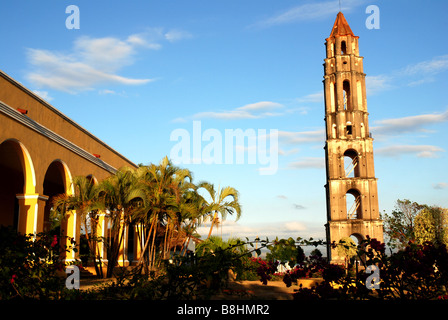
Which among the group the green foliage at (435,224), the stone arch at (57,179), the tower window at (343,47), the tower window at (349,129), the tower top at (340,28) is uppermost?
the tower top at (340,28)

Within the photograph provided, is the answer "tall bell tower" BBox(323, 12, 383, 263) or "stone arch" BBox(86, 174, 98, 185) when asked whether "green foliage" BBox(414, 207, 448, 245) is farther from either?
"stone arch" BBox(86, 174, 98, 185)

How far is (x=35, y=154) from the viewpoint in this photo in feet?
52.5

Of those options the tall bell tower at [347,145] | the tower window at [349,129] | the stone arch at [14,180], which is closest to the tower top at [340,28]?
the tall bell tower at [347,145]

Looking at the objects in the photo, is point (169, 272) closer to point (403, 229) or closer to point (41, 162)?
point (41, 162)

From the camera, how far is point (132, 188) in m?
17.6

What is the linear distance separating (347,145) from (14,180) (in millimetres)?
29455

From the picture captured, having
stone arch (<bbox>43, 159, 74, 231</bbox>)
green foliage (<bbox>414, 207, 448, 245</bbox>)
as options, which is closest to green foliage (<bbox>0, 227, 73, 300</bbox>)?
stone arch (<bbox>43, 159, 74, 231</bbox>)

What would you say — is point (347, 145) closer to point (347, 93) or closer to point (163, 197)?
point (347, 93)

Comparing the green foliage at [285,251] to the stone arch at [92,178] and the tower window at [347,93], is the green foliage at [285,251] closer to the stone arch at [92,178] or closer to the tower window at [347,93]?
the stone arch at [92,178]

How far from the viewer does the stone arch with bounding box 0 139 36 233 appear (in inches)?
610

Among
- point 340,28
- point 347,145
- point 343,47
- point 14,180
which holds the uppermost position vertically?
point 340,28

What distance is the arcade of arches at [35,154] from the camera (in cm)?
1490

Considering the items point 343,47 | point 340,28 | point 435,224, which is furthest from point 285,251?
point 340,28
